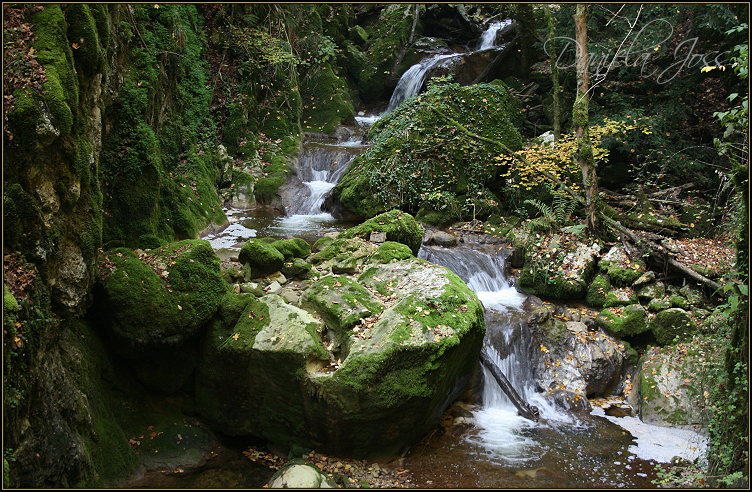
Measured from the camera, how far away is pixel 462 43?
20.3 m

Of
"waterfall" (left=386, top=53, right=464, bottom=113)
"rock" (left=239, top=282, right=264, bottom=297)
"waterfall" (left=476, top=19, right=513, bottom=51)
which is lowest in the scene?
Answer: "rock" (left=239, top=282, right=264, bottom=297)

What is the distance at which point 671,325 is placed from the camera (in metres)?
7.32

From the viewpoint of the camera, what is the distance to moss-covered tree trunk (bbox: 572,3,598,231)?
30.2 ft

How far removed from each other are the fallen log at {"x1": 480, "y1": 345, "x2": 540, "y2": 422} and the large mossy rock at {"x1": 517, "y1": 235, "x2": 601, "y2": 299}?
2332 mm

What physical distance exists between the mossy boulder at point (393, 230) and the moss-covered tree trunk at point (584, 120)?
4.00 m

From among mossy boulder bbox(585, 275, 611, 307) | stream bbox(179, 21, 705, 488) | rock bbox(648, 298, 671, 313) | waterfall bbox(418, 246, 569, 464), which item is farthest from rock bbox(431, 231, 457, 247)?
rock bbox(648, 298, 671, 313)

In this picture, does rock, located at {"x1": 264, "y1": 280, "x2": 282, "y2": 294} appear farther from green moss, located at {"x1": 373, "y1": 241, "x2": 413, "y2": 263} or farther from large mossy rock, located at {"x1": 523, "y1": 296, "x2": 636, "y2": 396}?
large mossy rock, located at {"x1": 523, "y1": 296, "x2": 636, "y2": 396}

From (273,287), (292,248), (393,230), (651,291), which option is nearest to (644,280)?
(651,291)

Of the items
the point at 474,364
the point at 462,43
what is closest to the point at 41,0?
the point at 474,364

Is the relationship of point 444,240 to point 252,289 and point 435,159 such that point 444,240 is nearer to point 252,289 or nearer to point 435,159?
point 435,159

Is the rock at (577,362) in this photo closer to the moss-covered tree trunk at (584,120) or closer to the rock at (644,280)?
Answer: the rock at (644,280)

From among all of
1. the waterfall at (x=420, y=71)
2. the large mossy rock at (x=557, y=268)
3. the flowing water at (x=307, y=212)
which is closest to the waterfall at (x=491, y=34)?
the waterfall at (x=420, y=71)

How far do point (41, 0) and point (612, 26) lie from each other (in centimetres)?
1278

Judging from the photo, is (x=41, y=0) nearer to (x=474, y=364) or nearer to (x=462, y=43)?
(x=474, y=364)
